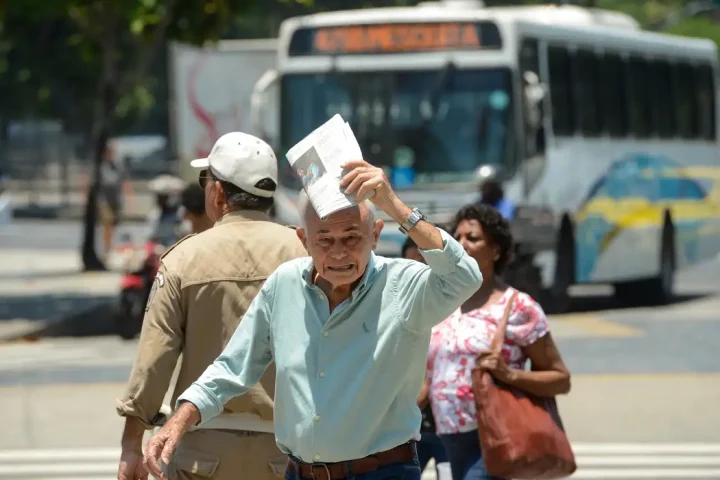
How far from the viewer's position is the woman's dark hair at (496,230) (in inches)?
252

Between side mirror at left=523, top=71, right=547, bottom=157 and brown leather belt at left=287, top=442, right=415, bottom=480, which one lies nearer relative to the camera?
brown leather belt at left=287, top=442, right=415, bottom=480

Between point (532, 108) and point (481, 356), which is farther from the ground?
point (481, 356)

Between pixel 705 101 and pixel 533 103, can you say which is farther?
pixel 705 101

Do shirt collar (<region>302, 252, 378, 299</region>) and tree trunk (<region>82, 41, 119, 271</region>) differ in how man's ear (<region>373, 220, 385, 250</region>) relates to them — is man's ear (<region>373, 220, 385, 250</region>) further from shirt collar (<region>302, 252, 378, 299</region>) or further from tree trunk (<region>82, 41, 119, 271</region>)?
tree trunk (<region>82, 41, 119, 271</region>)

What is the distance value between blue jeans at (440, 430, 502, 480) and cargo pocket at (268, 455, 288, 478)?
47.7 inches

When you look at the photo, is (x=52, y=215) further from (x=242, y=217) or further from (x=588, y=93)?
(x=242, y=217)

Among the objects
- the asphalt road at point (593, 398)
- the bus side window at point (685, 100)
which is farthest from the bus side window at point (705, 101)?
the asphalt road at point (593, 398)

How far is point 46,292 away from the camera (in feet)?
73.1

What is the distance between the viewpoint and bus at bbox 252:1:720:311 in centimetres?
1739

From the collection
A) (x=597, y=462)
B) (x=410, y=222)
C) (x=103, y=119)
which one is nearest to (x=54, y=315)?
(x=103, y=119)

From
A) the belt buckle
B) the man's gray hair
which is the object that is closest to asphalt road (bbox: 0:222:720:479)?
the belt buckle

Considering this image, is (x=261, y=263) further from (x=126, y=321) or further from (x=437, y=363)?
(x=126, y=321)

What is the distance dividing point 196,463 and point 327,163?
134 centimetres

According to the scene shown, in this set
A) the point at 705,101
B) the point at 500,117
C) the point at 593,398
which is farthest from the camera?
the point at 705,101
